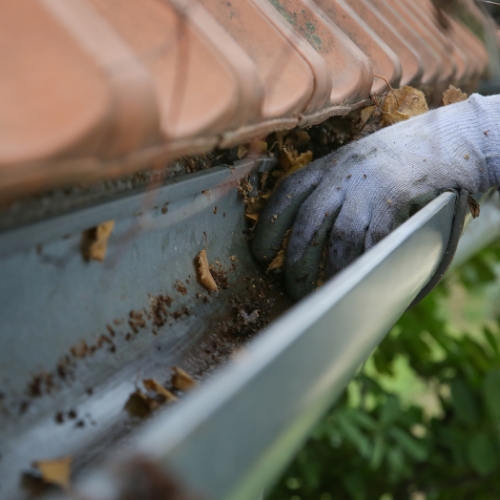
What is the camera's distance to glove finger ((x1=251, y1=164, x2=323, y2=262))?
4.28 ft

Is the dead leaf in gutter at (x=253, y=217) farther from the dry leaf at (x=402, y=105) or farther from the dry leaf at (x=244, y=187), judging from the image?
the dry leaf at (x=402, y=105)

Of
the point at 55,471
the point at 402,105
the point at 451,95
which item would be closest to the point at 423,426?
the point at 451,95

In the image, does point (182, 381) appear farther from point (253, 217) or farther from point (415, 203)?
point (415, 203)

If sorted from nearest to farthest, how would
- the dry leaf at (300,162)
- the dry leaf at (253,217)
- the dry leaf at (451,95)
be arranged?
the dry leaf at (253,217)
the dry leaf at (300,162)
the dry leaf at (451,95)

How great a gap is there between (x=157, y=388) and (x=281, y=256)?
23.5 inches

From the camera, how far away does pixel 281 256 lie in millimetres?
1348

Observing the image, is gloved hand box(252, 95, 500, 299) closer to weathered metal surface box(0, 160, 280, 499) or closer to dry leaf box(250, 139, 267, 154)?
dry leaf box(250, 139, 267, 154)

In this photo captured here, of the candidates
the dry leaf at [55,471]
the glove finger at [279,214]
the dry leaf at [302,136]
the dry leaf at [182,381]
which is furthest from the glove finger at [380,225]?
the dry leaf at [55,471]

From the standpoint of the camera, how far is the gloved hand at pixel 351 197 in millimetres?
1321

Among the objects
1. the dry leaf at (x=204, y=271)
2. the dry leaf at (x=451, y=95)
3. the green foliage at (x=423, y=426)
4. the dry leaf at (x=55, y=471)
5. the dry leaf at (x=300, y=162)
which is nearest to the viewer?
the dry leaf at (x=55, y=471)

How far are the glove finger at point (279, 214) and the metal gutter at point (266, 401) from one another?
0.50 meters

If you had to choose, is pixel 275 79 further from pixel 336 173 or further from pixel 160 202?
pixel 336 173

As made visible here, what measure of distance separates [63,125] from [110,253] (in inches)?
11.7

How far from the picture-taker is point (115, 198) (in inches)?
30.8
